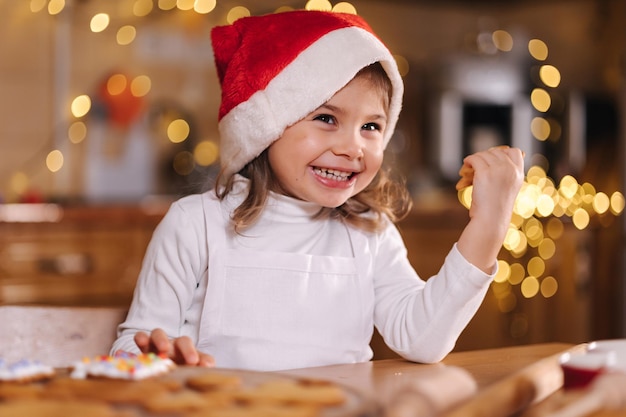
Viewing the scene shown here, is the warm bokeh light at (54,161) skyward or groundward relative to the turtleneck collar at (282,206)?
skyward

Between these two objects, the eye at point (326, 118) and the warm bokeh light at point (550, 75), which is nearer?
the eye at point (326, 118)

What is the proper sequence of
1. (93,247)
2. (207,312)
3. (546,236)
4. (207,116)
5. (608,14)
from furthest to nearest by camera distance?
(608,14) < (207,116) < (546,236) < (93,247) < (207,312)

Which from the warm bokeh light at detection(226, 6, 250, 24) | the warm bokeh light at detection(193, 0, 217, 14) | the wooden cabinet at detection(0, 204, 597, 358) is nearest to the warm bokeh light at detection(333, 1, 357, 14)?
the warm bokeh light at detection(226, 6, 250, 24)

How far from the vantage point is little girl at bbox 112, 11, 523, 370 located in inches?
42.7

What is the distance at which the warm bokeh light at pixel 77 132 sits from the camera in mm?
3029

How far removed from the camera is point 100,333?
110cm

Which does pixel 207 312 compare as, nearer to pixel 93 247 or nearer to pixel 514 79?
pixel 93 247

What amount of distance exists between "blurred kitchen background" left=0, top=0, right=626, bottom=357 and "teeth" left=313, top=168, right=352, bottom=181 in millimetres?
1451

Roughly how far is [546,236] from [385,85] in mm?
1924

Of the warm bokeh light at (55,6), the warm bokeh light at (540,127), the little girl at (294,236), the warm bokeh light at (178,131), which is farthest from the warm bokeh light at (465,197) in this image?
the little girl at (294,236)

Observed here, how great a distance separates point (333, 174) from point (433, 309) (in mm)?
226

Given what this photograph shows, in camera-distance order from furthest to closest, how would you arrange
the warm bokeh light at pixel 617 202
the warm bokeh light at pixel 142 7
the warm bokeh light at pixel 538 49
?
the warm bokeh light at pixel 538 49 → the warm bokeh light at pixel 142 7 → the warm bokeh light at pixel 617 202

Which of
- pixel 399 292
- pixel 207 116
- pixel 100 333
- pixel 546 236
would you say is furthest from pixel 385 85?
pixel 207 116

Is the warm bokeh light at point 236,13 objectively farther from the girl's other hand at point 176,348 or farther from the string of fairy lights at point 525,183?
the girl's other hand at point 176,348
